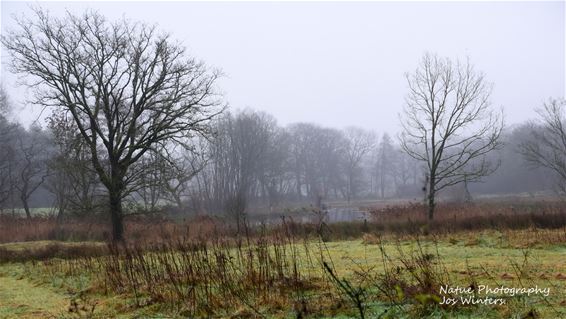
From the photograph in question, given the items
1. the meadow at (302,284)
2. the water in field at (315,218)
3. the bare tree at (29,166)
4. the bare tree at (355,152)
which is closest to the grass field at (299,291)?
the meadow at (302,284)

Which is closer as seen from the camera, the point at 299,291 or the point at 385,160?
the point at 299,291

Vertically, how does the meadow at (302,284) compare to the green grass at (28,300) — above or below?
above

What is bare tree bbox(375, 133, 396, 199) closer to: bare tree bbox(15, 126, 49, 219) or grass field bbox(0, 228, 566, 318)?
bare tree bbox(15, 126, 49, 219)

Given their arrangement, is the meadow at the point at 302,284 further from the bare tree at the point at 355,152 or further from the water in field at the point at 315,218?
the bare tree at the point at 355,152

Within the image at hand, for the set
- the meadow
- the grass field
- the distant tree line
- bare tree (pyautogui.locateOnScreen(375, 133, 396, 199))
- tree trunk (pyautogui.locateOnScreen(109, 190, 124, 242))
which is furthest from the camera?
bare tree (pyautogui.locateOnScreen(375, 133, 396, 199))

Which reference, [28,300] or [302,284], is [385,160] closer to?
[28,300]

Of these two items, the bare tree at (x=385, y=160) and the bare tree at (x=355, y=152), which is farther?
the bare tree at (x=385, y=160)

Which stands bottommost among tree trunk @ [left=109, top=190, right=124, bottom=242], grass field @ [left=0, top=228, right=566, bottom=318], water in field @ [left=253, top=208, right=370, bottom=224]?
water in field @ [left=253, top=208, right=370, bottom=224]

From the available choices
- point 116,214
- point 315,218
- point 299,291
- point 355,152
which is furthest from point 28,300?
point 355,152

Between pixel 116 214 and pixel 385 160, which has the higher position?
pixel 385 160

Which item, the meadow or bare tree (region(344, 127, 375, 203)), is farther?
bare tree (region(344, 127, 375, 203))

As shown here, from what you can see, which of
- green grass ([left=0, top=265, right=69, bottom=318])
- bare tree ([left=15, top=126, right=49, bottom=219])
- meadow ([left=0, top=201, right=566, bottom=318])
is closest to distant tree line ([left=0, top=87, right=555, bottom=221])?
bare tree ([left=15, top=126, right=49, bottom=219])

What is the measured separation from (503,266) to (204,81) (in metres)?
17.3

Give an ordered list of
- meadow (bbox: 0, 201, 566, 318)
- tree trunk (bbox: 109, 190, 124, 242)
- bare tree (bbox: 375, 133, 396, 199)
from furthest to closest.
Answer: bare tree (bbox: 375, 133, 396, 199)
tree trunk (bbox: 109, 190, 124, 242)
meadow (bbox: 0, 201, 566, 318)
